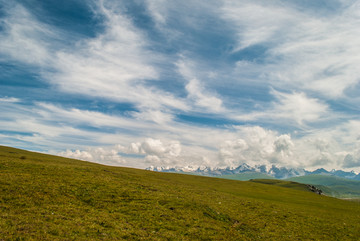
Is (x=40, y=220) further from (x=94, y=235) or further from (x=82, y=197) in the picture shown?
(x=82, y=197)

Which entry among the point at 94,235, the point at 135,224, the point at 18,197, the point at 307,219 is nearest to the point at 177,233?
the point at 135,224

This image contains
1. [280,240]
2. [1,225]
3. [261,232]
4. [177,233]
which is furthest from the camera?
[261,232]

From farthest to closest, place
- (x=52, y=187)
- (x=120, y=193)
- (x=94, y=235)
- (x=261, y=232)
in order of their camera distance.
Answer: (x=120, y=193) → (x=52, y=187) → (x=261, y=232) → (x=94, y=235)

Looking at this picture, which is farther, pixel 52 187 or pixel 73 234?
pixel 52 187

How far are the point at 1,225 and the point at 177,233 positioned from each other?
17214 millimetres

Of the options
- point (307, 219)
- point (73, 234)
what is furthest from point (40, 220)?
point (307, 219)

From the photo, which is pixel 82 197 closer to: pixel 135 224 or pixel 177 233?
pixel 135 224

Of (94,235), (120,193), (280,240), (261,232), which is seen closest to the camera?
(94,235)

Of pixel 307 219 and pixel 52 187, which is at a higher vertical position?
pixel 52 187

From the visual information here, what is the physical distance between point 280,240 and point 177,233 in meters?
13.8

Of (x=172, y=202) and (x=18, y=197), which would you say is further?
(x=172, y=202)

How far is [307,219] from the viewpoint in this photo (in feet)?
129

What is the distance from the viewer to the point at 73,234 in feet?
62.6

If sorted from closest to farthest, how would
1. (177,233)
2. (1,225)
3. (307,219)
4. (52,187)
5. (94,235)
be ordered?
(1,225)
(94,235)
(177,233)
(52,187)
(307,219)
